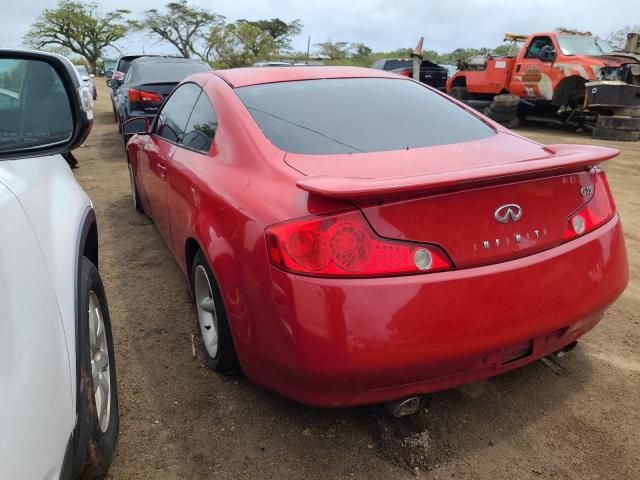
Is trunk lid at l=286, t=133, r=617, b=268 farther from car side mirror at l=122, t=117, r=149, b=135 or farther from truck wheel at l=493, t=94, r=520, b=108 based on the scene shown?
truck wheel at l=493, t=94, r=520, b=108

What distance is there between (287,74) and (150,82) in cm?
597

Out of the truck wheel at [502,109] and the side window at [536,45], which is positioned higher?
the side window at [536,45]

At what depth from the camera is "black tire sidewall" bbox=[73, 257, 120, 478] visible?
1.59m

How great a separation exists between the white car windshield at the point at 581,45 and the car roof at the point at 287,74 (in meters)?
9.72

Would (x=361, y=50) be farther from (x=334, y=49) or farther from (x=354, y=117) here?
(x=354, y=117)

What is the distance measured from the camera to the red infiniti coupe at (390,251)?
175 cm

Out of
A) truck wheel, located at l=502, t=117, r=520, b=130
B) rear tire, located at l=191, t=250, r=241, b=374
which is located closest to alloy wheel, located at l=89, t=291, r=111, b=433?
rear tire, located at l=191, t=250, r=241, b=374

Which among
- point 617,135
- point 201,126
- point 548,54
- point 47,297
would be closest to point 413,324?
point 47,297

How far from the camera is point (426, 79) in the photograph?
1770 centimetres

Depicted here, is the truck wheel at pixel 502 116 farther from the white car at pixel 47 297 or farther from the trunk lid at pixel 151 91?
the white car at pixel 47 297

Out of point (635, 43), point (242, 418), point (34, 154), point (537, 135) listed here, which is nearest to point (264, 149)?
point (34, 154)

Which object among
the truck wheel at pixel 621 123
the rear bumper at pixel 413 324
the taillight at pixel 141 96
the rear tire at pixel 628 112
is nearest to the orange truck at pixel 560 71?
the rear tire at pixel 628 112

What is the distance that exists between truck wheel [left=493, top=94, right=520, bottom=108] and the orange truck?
0.50m

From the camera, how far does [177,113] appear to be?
358 cm
